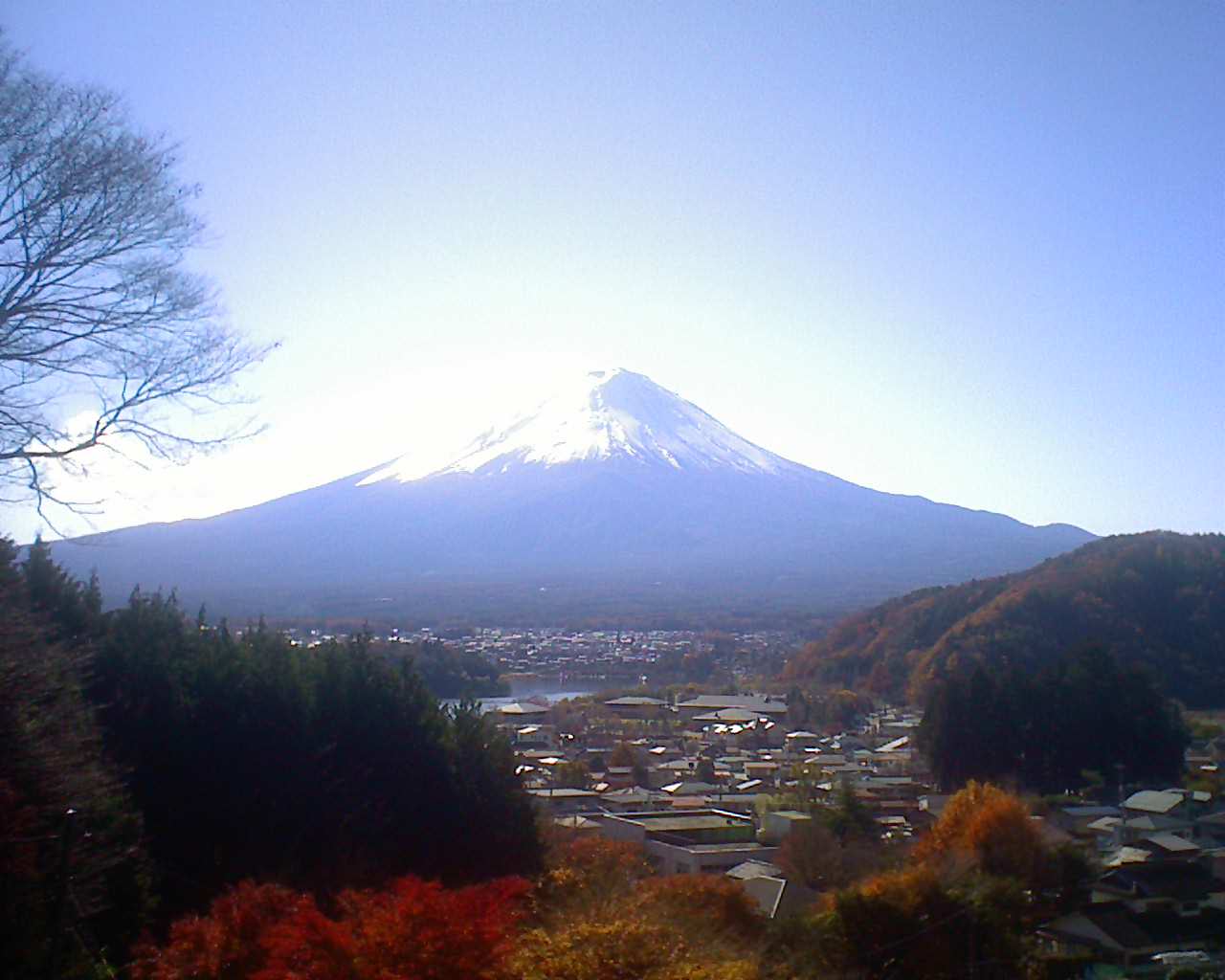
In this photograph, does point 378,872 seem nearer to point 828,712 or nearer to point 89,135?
point 89,135

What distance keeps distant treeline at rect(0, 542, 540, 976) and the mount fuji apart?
18913 mm

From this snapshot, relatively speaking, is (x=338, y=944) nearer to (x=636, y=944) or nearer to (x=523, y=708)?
(x=636, y=944)

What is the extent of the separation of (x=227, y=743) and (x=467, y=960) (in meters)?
3.61

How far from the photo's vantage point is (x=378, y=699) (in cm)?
904

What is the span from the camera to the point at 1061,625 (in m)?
27.0

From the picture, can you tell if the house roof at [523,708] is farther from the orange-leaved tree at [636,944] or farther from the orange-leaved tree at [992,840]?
the orange-leaved tree at [636,944]

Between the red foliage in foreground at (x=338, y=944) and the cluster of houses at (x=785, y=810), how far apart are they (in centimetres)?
426

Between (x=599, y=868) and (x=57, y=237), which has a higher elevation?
(x=57, y=237)

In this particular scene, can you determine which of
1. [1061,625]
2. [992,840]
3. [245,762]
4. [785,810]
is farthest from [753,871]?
[1061,625]

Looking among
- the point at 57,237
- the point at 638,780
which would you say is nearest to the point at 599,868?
the point at 57,237

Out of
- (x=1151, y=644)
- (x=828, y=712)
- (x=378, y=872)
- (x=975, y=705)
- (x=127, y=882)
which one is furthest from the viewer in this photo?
(x=1151, y=644)

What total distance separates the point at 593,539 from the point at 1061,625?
37.1 meters

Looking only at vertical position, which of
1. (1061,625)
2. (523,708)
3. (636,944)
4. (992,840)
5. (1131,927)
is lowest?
(1131,927)

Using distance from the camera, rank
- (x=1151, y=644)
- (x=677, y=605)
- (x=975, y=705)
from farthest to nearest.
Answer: (x=677, y=605) → (x=1151, y=644) → (x=975, y=705)
